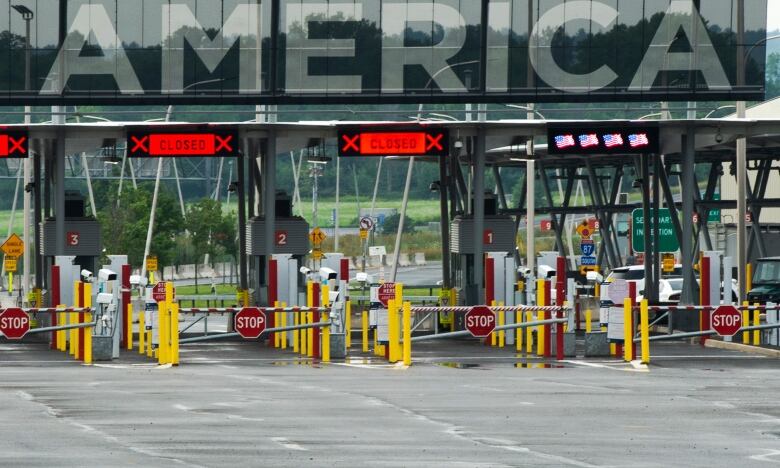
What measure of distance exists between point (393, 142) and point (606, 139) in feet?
14.5

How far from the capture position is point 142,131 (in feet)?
114

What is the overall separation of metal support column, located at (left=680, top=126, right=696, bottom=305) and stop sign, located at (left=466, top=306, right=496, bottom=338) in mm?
9181

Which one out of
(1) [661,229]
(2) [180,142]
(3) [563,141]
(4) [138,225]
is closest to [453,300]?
(3) [563,141]

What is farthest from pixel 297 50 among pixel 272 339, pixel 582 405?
pixel 582 405

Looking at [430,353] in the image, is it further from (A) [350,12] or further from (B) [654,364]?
(A) [350,12]

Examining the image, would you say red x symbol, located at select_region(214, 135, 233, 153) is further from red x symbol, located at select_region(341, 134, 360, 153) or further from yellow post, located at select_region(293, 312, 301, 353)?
yellow post, located at select_region(293, 312, 301, 353)

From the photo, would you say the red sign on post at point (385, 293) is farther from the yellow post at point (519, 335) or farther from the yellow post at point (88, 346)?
the yellow post at point (88, 346)

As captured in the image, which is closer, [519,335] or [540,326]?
[540,326]

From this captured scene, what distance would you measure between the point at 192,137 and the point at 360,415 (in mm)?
17912

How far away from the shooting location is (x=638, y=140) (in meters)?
35.6

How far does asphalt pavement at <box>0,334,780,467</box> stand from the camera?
563 inches

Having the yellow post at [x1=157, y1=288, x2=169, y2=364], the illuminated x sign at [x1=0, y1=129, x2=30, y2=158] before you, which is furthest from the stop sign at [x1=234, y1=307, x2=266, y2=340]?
the illuminated x sign at [x1=0, y1=129, x2=30, y2=158]

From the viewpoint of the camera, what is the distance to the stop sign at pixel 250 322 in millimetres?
27281

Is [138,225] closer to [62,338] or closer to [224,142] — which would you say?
[224,142]
